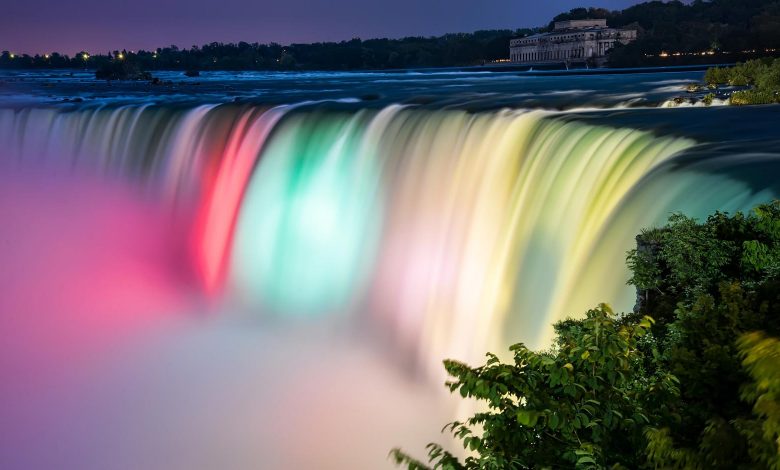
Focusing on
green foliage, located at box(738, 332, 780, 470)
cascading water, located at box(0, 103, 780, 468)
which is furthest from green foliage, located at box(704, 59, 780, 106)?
green foliage, located at box(738, 332, 780, 470)

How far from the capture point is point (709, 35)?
3083 inches

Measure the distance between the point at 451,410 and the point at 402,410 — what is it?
923 mm

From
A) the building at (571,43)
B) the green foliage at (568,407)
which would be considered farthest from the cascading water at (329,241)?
the building at (571,43)

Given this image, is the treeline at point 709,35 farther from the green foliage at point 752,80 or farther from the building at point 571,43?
the green foliage at point 752,80

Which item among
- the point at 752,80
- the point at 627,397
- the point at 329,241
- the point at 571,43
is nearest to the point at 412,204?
the point at 329,241

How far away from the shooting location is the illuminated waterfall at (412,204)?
11991 millimetres

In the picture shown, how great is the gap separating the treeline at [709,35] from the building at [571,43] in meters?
4.11

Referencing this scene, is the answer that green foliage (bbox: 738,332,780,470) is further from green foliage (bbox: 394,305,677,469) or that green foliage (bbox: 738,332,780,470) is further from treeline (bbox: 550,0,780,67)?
treeline (bbox: 550,0,780,67)

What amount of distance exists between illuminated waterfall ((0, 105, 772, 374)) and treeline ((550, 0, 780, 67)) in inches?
2115

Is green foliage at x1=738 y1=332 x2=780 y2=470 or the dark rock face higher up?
green foliage at x1=738 y1=332 x2=780 y2=470

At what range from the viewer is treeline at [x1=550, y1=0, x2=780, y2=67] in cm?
6769

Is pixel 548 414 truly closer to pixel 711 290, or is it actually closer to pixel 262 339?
pixel 711 290

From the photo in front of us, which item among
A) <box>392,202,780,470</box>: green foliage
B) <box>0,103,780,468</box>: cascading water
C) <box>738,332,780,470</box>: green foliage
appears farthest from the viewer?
<box>0,103,780,468</box>: cascading water

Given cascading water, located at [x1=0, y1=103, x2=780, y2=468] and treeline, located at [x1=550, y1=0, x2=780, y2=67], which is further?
treeline, located at [x1=550, y1=0, x2=780, y2=67]
